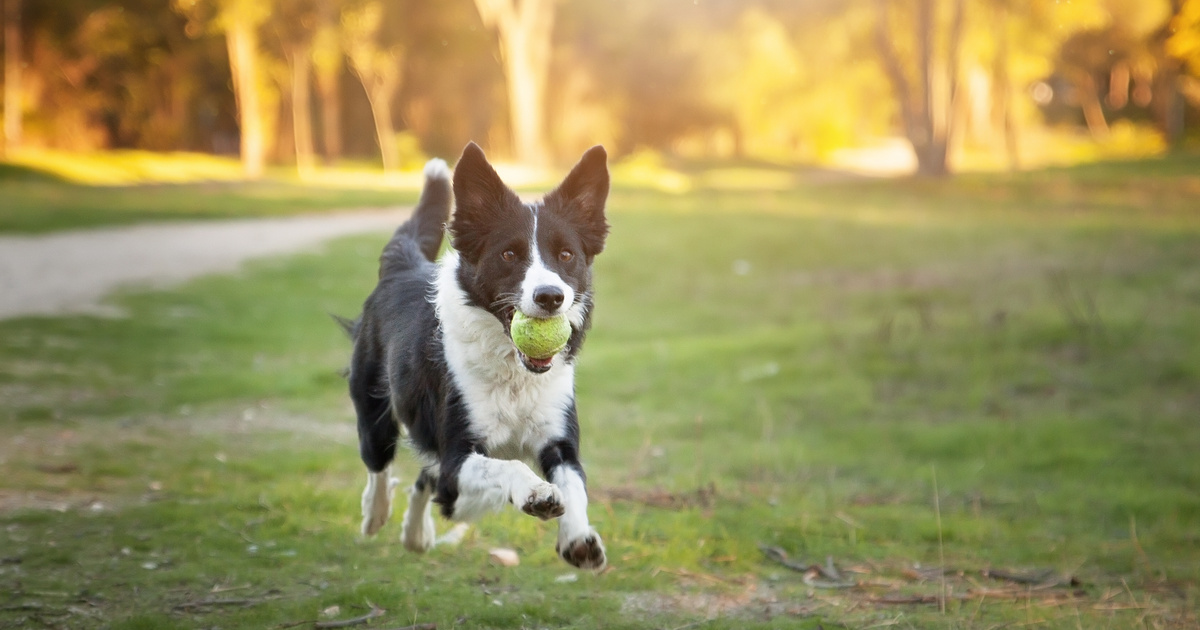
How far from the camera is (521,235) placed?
17.0ft

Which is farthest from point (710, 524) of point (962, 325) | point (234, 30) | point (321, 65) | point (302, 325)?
point (321, 65)

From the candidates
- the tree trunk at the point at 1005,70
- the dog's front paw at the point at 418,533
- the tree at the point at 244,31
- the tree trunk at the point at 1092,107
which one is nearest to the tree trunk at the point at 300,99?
the tree at the point at 244,31

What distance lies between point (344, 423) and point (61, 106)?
39714 mm

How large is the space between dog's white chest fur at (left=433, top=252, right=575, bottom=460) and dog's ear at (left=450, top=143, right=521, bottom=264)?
0.27 metres

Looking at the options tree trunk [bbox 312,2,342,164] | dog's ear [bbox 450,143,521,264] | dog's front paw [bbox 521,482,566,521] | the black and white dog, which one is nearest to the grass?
the black and white dog

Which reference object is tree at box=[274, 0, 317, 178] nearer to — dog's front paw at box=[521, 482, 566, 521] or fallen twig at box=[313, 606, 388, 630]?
fallen twig at box=[313, 606, 388, 630]

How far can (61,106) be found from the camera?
145 ft

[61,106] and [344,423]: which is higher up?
[61,106]

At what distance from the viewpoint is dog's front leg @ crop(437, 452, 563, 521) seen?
180 inches

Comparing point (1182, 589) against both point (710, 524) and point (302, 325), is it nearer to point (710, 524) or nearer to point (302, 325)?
point (710, 524)

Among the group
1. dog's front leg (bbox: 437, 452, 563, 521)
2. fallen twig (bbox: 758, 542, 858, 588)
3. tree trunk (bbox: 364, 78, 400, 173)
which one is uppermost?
tree trunk (bbox: 364, 78, 400, 173)

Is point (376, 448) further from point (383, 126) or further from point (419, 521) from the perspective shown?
point (383, 126)

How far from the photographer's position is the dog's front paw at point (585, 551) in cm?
460

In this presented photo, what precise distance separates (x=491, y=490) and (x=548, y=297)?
82 cm
